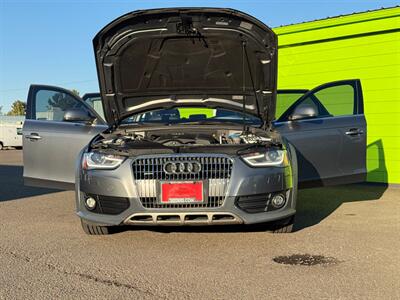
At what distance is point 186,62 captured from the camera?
5.90m

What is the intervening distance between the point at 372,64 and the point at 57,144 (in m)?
6.77

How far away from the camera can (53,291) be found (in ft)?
11.6

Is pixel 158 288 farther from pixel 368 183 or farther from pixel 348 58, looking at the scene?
pixel 348 58

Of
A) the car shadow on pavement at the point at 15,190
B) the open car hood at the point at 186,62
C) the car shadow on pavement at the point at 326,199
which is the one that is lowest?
the car shadow on pavement at the point at 15,190

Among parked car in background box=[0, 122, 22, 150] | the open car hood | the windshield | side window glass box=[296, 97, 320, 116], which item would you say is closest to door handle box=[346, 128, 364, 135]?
side window glass box=[296, 97, 320, 116]

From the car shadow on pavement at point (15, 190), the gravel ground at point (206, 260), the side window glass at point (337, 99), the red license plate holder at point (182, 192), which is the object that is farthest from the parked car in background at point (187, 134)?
the side window glass at point (337, 99)

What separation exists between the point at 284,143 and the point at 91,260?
2.16 metres

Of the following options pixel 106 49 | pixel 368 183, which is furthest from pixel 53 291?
pixel 368 183

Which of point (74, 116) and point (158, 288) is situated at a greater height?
point (74, 116)

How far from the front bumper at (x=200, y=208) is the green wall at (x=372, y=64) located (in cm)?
574

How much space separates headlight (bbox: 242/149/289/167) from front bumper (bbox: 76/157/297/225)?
5 centimetres

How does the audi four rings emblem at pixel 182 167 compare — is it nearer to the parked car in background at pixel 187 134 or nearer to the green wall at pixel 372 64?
the parked car in background at pixel 187 134

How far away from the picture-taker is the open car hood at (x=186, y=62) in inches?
212

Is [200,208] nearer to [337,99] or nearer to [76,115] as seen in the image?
[76,115]
